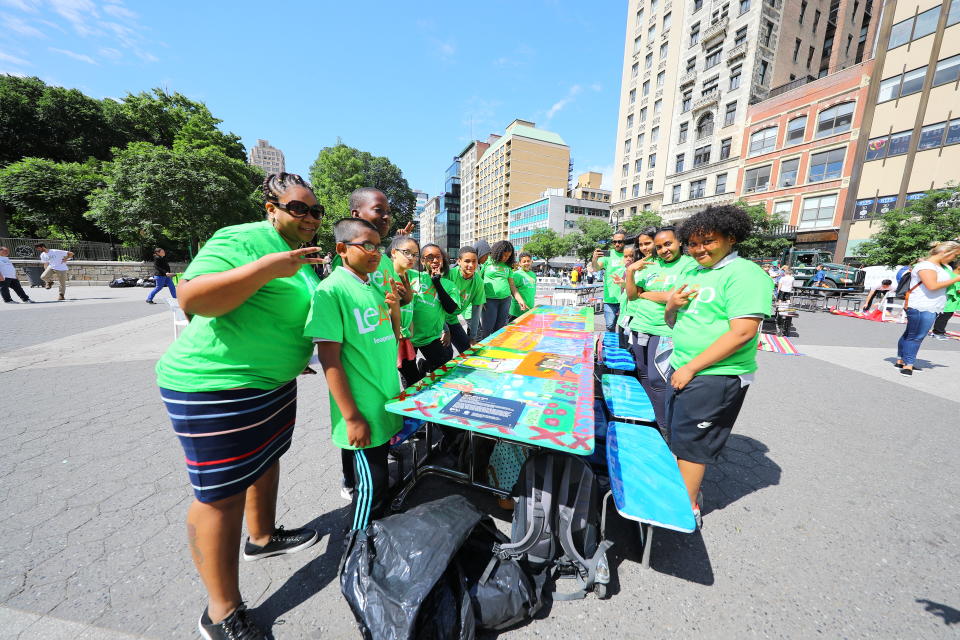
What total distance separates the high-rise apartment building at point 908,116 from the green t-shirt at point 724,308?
90.6 ft

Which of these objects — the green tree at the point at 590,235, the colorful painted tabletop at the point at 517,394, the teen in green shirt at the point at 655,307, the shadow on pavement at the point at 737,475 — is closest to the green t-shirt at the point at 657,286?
the teen in green shirt at the point at 655,307

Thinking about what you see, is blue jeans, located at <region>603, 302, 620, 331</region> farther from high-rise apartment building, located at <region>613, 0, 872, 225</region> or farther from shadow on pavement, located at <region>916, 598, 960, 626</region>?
high-rise apartment building, located at <region>613, 0, 872, 225</region>

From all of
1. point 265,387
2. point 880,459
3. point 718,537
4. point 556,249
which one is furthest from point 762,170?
point 265,387

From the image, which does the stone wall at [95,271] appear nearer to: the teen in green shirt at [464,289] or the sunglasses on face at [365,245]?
the teen in green shirt at [464,289]

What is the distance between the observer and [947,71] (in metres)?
18.4

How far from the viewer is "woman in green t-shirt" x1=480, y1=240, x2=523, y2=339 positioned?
5293 mm

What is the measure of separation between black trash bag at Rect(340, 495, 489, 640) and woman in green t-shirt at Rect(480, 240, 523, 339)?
3.80 metres

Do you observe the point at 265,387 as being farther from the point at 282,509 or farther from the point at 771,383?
the point at 771,383

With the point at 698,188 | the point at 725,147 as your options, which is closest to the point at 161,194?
the point at 698,188

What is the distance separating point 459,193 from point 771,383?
88.4 meters

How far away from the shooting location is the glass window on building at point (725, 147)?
27112 millimetres

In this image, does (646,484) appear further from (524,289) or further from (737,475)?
(524,289)

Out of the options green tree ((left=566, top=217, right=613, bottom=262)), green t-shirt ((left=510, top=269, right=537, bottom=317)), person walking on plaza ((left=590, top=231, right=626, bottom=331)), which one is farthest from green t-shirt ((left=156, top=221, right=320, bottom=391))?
green tree ((left=566, top=217, right=613, bottom=262))

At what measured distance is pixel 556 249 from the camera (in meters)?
41.9
